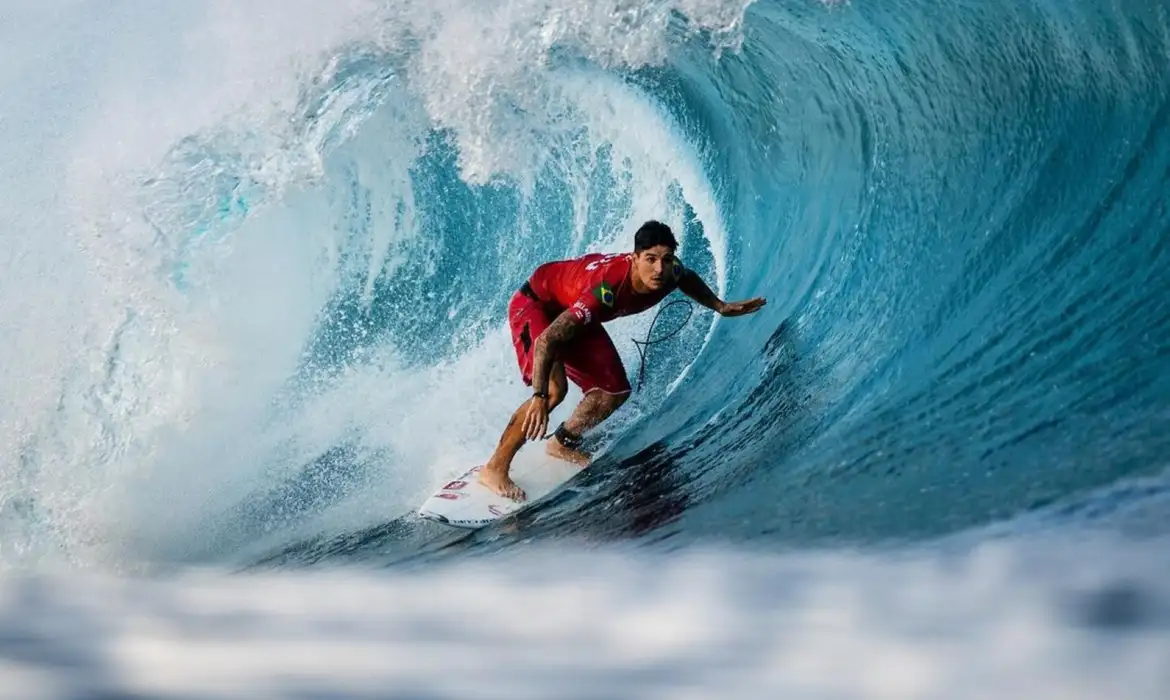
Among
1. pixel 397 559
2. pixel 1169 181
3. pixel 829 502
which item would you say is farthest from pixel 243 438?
pixel 1169 181

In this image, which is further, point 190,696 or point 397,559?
point 397,559

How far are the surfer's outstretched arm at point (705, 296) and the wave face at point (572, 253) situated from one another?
0.40m

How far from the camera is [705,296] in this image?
4.20m

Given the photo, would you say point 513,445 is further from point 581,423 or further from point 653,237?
point 653,237

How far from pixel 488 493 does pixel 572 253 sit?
2.28m

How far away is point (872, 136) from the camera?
549 centimetres

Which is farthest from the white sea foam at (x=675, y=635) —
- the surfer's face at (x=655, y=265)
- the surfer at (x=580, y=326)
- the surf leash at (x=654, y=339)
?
the surf leash at (x=654, y=339)

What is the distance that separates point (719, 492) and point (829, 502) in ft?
1.79

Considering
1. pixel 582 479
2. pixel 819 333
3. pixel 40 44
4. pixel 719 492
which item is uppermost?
pixel 40 44

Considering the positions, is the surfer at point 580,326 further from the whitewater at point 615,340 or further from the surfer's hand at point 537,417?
the whitewater at point 615,340

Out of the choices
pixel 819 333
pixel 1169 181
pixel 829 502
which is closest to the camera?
pixel 829 502

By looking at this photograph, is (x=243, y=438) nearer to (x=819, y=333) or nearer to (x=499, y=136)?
(x=499, y=136)

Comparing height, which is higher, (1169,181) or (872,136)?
(872,136)

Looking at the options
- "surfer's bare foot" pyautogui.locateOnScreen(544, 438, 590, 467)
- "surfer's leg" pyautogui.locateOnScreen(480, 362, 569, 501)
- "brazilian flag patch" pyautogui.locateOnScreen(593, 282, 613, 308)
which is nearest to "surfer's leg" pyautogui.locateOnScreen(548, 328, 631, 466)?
"surfer's bare foot" pyautogui.locateOnScreen(544, 438, 590, 467)
